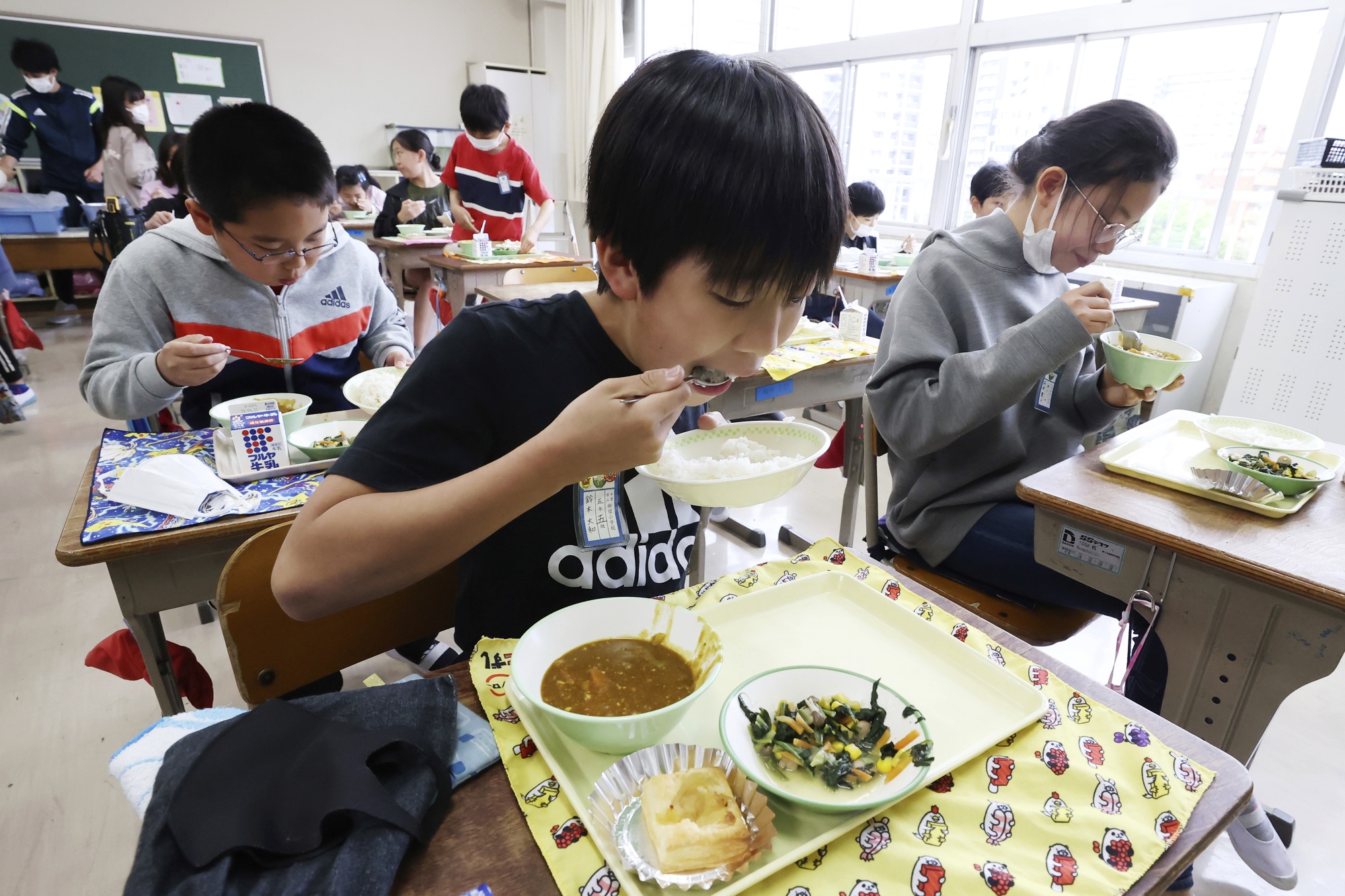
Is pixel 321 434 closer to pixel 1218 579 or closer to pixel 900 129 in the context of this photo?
pixel 1218 579

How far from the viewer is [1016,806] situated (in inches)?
24.2

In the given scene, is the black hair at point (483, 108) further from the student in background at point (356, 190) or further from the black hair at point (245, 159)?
the black hair at point (245, 159)

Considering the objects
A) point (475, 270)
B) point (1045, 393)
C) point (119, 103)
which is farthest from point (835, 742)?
point (119, 103)

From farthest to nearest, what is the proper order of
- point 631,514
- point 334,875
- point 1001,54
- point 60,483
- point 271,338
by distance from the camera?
point 1001,54, point 60,483, point 271,338, point 631,514, point 334,875

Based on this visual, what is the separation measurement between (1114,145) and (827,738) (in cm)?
140

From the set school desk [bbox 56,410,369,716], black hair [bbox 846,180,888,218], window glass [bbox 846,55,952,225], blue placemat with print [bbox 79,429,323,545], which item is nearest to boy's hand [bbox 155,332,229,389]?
blue placemat with print [bbox 79,429,323,545]

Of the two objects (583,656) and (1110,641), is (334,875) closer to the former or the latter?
(583,656)

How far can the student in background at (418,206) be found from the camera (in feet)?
16.0

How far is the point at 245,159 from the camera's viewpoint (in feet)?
4.75

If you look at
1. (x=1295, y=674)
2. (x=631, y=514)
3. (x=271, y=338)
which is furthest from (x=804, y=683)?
(x=271, y=338)

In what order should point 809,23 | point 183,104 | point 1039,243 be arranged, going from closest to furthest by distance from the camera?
1. point 1039,243
2. point 809,23
3. point 183,104

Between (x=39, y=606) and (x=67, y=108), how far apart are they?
19.3ft

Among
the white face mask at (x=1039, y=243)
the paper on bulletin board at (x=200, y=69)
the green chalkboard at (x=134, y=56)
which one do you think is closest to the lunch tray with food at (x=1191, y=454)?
the white face mask at (x=1039, y=243)

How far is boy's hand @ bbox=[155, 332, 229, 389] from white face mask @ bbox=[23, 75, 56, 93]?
6394 mm
